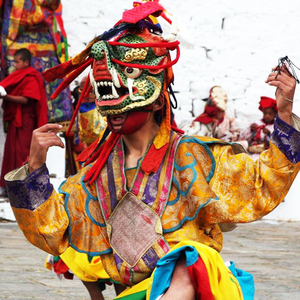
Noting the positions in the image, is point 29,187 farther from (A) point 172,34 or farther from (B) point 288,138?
(B) point 288,138

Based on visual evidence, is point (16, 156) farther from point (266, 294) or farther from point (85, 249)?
point (85, 249)

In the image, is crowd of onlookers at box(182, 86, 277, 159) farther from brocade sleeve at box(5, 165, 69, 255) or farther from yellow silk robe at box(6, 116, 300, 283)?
brocade sleeve at box(5, 165, 69, 255)

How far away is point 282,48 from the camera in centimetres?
1067

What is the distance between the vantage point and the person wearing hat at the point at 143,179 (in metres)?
3.54

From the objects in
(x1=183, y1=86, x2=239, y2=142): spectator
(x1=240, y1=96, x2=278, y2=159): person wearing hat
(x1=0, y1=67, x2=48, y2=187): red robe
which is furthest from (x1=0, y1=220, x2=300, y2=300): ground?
(x1=183, y1=86, x2=239, y2=142): spectator

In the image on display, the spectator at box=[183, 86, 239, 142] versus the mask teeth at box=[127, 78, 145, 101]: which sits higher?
the mask teeth at box=[127, 78, 145, 101]

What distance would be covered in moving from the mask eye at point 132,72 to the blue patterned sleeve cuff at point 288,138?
604 mm

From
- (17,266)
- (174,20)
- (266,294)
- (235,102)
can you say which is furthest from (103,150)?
(235,102)

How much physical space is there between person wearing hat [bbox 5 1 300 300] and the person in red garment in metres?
5.39

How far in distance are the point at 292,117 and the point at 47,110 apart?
6.16 meters

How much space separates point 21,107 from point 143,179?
18.8ft

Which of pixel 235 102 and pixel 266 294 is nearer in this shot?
pixel 266 294

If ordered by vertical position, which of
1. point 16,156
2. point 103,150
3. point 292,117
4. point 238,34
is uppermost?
point 292,117

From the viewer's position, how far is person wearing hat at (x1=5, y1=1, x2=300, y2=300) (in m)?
3.54
